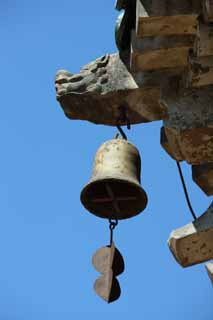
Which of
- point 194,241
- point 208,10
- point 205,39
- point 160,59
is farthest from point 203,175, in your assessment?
point 208,10

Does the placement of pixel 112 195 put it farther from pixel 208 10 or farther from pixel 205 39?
pixel 208 10

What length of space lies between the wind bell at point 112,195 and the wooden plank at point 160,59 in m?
0.39

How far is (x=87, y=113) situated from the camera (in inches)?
161

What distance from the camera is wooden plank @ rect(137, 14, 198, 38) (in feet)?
11.4

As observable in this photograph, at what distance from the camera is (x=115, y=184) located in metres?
4.00

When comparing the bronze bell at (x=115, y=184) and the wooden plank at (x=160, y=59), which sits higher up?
the wooden plank at (x=160, y=59)

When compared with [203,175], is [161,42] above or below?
above

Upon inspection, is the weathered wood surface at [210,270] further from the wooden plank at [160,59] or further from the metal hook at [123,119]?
the wooden plank at [160,59]

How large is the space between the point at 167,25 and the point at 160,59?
234 millimetres

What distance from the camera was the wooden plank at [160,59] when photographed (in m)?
3.68

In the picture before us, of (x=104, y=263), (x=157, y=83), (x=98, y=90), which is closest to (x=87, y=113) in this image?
(x=98, y=90)

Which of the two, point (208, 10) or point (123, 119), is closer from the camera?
point (208, 10)

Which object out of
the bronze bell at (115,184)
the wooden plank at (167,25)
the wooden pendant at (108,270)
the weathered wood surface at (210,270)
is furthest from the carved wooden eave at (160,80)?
the wooden pendant at (108,270)

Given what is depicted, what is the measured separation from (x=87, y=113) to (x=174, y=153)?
1.56 feet
